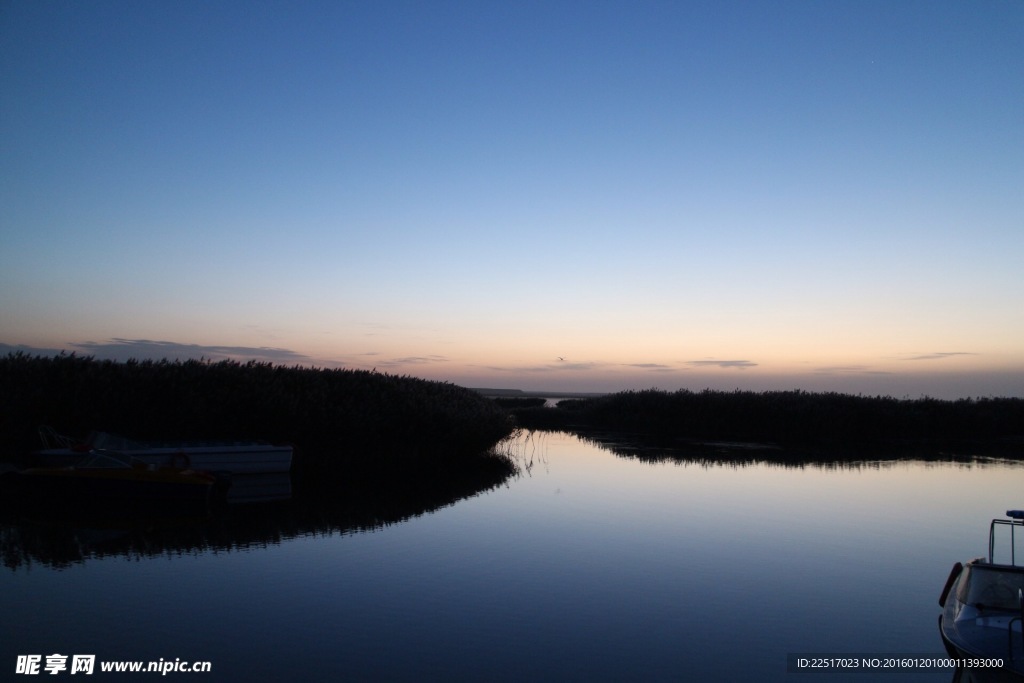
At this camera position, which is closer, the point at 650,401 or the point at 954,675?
the point at 954,675

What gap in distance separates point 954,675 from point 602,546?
211 inches

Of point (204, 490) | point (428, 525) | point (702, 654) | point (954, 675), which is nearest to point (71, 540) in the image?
point (204, 490)

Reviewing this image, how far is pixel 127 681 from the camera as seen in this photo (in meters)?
5.83

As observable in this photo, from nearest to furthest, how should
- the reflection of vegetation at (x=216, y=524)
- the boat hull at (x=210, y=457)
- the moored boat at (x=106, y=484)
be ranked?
1. the reflection of vegetation at (x=216, y=524)
2. the moored boat at (x=106, y=484)
3. the boat hull at (x=210, y=457)

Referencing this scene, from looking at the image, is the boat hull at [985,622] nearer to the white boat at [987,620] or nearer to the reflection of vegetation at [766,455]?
the white boat at [987,620]

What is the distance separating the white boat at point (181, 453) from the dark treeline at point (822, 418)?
21325mm

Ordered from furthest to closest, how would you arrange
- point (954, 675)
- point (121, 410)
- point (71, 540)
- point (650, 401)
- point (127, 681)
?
point (650, 401)
point (121, 410)
point (71, 540)
point (954, 675)
point (127, 681)

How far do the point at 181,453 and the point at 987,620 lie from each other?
12.9 metres

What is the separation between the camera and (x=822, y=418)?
112ft

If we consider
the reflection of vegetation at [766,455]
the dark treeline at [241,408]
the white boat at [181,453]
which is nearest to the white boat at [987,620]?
the white boat at [181,453]

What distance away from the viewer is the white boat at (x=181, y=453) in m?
12.9

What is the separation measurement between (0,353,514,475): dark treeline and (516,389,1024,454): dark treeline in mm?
16224

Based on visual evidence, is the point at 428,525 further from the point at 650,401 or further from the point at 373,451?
the point at 650,401

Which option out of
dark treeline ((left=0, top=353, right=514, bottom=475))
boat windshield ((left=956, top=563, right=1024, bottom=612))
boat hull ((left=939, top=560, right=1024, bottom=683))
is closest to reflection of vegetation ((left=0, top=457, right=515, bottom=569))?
dark treeline ((left=0, top=353, right=514, bottom=475))
